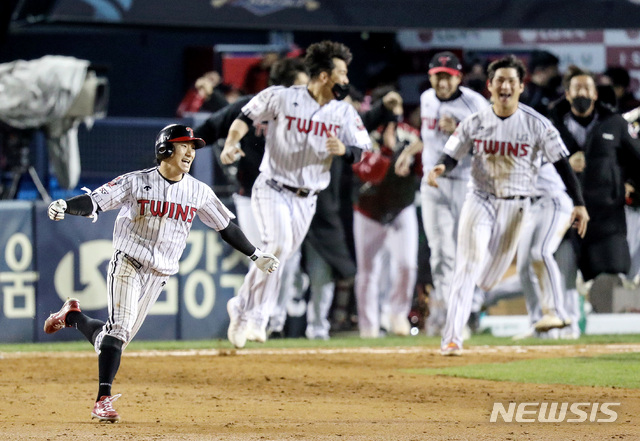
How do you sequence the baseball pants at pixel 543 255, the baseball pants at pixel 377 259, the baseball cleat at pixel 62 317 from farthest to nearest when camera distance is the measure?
the baseball pants at pixel 377 259
the baseball pants at pixel 543 255
the baseball cleat at pixel 62 317

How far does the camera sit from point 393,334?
12273mm

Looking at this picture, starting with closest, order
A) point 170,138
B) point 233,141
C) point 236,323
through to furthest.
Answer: point 170,138
point 233,141
point 236,323

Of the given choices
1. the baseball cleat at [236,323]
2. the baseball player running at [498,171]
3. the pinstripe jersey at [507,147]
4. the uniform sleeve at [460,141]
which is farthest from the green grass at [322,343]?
the uniform sleeve at [460,141]

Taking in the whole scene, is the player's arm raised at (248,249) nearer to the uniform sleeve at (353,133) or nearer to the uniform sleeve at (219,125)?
the uniform sleeve at (353,133)

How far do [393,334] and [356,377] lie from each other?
11.9 ft

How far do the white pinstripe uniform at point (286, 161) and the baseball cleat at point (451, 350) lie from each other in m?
1.44

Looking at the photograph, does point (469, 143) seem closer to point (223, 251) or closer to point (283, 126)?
point (283, 126)

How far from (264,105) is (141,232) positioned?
10.00 feet

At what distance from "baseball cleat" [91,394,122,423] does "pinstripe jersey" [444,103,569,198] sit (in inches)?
164

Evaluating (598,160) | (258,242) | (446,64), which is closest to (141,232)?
(258,242)

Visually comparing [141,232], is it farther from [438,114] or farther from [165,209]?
[438,114]

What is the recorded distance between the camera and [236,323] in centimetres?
996

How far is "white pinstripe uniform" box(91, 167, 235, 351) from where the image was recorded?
22.1 ft

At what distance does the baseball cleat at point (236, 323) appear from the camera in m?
9.88
